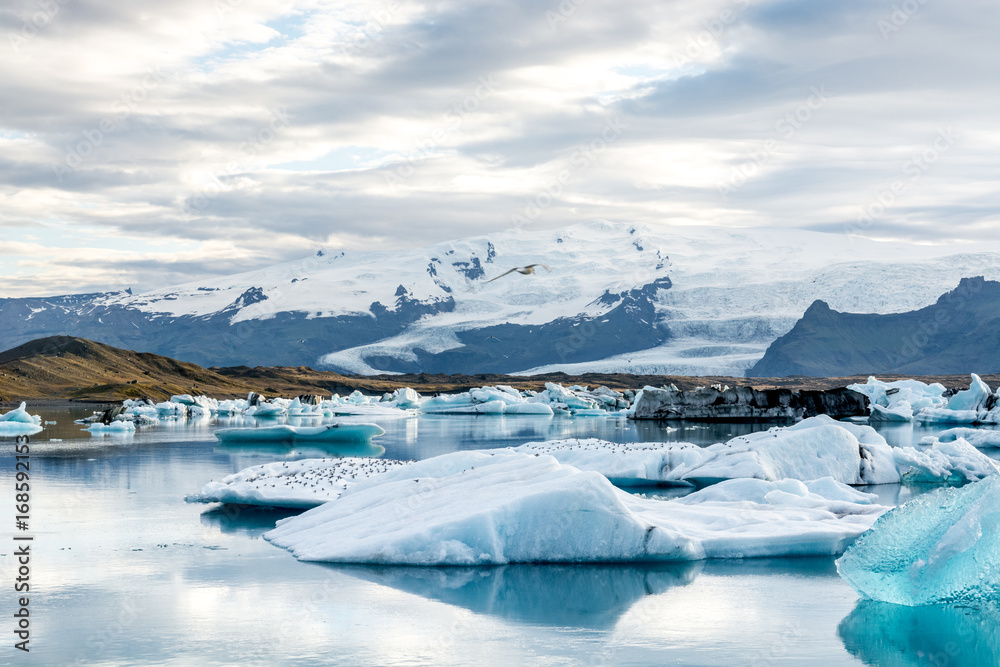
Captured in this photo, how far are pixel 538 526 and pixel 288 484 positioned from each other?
826 cm

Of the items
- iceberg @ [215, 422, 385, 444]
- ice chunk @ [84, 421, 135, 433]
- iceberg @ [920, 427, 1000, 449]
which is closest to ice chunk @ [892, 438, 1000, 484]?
iceberg @ [920, 427, 1000, 449]

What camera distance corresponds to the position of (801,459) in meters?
21.9

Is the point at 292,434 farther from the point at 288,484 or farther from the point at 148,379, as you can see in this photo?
the point at 148,379

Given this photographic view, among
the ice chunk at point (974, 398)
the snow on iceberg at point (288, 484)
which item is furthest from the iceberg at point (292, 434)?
the ice chunk at point (974, 398)

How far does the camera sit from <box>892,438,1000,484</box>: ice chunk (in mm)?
23125

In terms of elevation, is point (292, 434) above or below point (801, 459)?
below

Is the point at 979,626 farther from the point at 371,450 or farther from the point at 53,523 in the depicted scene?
the point at 371,450

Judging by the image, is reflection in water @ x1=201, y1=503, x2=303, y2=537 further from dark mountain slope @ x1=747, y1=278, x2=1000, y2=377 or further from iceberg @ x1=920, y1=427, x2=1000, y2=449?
dark mountain slope @ x1=747, y1=278, x2=1000, y2=377

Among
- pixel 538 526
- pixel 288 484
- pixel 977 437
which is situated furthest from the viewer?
pixel 977 437

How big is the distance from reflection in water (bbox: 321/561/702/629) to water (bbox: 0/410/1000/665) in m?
0.03

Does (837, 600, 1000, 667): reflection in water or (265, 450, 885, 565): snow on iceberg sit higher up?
(265, 450, 885, 565): snow on iceberg

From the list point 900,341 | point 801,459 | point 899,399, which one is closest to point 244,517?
point 801,459

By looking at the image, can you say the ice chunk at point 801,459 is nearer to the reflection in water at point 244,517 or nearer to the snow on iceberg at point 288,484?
the snow on iceberg at point 288,484

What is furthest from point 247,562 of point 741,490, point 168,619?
point 741,490
